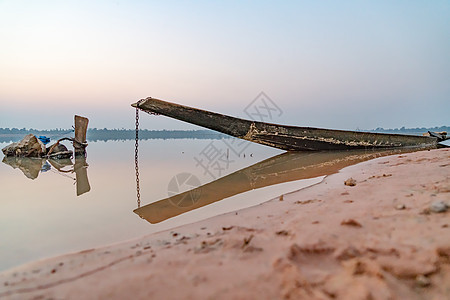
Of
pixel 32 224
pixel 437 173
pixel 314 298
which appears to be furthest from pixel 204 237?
pixel 437 173

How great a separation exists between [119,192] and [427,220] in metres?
4.31

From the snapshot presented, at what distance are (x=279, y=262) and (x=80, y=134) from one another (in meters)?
12.0

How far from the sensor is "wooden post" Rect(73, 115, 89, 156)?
1079cm

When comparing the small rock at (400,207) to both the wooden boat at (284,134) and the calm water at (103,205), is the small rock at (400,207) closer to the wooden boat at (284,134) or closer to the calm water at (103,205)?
the calm water at (103,205)

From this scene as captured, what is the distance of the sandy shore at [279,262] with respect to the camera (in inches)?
43.8

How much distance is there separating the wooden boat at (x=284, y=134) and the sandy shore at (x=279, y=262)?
573 centimetres

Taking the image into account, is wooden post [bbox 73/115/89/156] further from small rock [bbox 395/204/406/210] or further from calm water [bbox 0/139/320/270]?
small rock [bbox 395/204/406/210]

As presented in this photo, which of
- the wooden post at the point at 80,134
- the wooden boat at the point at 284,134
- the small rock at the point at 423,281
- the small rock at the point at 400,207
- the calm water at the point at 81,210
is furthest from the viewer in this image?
the wooden post at the point at 80,134

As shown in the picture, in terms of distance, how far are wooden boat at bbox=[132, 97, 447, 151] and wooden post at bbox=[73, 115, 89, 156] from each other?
5.14 metres

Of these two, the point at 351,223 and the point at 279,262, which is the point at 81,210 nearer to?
the point at 279,262

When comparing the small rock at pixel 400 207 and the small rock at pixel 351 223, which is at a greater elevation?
the small rock at pixel 400 207

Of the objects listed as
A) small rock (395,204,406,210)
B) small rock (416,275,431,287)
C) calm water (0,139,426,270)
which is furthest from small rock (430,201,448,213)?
calm water (0,139,426,270)

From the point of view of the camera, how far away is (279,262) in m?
1.31

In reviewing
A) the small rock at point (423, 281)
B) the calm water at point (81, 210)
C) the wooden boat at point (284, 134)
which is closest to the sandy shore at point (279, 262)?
the small rock at point (423, 281)
